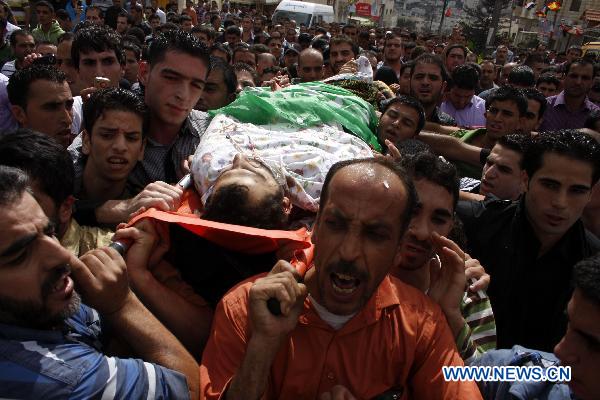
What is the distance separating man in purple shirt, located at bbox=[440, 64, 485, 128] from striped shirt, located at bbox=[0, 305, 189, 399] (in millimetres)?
5127

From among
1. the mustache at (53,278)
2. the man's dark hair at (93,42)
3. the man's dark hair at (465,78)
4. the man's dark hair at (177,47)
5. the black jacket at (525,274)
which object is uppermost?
the man's dark hair at (177,47)

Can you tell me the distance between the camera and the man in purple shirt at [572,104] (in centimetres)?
643

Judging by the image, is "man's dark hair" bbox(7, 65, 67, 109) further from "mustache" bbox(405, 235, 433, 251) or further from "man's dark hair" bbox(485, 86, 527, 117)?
"man's dark hair" bbox(485, 86, 527, 117)

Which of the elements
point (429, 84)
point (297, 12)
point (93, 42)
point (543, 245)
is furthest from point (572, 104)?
point (297, 12)

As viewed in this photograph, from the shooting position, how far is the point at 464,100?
5.86 metres

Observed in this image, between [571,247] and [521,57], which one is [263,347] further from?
[521,57]

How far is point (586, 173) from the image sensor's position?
254cm

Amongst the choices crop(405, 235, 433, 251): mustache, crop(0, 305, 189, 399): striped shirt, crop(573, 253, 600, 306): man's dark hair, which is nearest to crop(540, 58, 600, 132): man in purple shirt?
crop(405, 235, 433, 251): mustache

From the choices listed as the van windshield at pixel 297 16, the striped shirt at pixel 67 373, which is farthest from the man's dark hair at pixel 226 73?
the van windshield at pixel 297 16

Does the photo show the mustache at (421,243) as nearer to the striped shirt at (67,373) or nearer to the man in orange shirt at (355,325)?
the man in orange shirt at (355,325)

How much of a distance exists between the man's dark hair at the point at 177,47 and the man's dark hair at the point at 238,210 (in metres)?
1.37

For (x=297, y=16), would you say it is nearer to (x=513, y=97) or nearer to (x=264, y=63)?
(x=264, y=63)

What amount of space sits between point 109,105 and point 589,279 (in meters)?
2.36

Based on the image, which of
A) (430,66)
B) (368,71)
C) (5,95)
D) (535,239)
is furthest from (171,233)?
(430,66)
